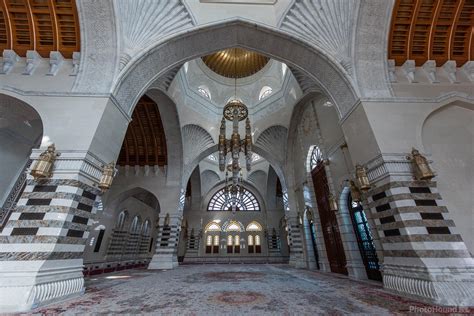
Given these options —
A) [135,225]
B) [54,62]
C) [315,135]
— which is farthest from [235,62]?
[135,225]

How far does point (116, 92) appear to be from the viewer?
5828 millimetres

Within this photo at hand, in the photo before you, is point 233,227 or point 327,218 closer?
point 327,218

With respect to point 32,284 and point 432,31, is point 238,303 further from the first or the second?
point 432,31

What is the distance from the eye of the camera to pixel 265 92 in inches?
627

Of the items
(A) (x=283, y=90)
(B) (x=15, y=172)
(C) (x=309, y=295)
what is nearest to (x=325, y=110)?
(A) (x=283, y=90)

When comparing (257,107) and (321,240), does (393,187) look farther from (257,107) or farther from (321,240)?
(257,107)

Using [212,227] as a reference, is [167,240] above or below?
below

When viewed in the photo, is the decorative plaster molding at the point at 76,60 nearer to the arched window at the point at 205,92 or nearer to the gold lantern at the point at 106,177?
the gold lantern at the point at 106,177

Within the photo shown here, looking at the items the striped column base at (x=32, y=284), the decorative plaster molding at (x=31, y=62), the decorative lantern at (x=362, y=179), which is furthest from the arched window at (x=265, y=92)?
the striped column base at (x=32, y=284)

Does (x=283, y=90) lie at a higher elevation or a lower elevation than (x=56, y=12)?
higher

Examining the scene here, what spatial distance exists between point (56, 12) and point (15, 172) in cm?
555

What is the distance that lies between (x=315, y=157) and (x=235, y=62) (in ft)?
30.9

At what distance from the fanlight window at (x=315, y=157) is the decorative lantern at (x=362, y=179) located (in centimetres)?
466

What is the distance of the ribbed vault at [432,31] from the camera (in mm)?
5676
